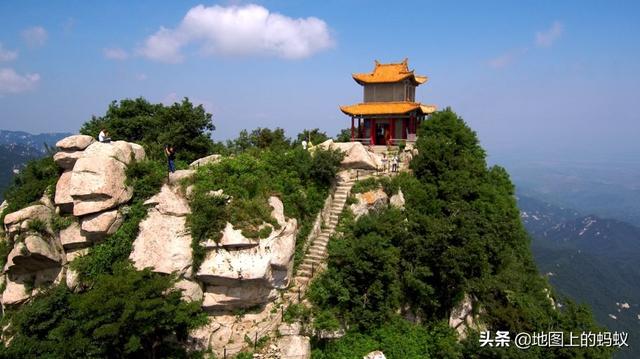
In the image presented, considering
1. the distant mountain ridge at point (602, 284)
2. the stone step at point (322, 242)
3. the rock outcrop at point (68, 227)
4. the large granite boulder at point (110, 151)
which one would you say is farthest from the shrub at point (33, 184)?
the distant mountain ridge at point (602, 284)

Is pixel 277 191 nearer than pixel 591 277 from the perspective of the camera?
Yes

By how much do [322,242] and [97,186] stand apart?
9.79 meters

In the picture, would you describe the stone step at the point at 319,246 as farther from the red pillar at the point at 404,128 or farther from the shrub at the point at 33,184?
the red pillar at the point at 404,128

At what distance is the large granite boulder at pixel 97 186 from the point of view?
16.1 meters

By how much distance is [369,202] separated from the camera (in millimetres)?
20797

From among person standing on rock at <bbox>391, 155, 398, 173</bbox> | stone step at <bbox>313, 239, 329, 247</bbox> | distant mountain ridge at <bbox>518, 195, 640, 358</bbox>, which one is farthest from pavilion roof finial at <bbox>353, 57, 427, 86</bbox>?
distant mountain ridge at <bbox>518, 195, 640, 358</bbox>

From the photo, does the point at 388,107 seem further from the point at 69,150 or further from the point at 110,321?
the point at 110,321

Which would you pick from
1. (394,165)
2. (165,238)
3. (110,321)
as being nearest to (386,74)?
(394,165)

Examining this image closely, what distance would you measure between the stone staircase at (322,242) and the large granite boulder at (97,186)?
796cm

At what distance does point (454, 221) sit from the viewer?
1762 cm

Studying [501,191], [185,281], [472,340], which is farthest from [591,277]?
[185,281]

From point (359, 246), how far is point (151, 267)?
7.84 m

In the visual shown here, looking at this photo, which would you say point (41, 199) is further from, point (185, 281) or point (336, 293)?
point (336, 293)

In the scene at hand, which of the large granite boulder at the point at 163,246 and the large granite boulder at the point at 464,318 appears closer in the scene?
the large granite boulder at the point at 163,246
